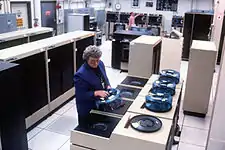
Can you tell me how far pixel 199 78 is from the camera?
427cm

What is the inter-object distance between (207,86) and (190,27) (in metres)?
4.29

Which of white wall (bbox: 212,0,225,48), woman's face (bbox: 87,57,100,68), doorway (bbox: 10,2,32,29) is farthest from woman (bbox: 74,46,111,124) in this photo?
doorway (bbox: 10,2,32,29)

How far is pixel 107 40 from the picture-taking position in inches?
450

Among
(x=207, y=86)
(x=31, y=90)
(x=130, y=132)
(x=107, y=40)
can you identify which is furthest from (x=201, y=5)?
(x=130, y=132)

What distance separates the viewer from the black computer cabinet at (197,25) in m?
7.83

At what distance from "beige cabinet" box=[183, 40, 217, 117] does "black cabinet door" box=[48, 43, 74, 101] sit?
223 centimetres

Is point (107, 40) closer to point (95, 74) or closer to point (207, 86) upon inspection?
point (207, 86)

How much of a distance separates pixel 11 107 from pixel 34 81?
3.81 ft

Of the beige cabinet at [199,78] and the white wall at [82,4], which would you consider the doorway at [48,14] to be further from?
the beige cabinet at [199,78]

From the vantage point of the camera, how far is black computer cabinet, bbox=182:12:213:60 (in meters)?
7.83

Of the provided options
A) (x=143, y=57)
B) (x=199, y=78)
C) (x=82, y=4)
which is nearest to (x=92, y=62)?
(x=143, y=57)

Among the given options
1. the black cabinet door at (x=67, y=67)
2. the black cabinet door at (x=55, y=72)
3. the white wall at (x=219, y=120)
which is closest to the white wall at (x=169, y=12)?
the black cabinet door at (x=67, y=67)

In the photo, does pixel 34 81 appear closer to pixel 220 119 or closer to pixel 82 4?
pixel 220 119

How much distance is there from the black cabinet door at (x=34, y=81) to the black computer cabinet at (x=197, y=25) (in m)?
5.62
